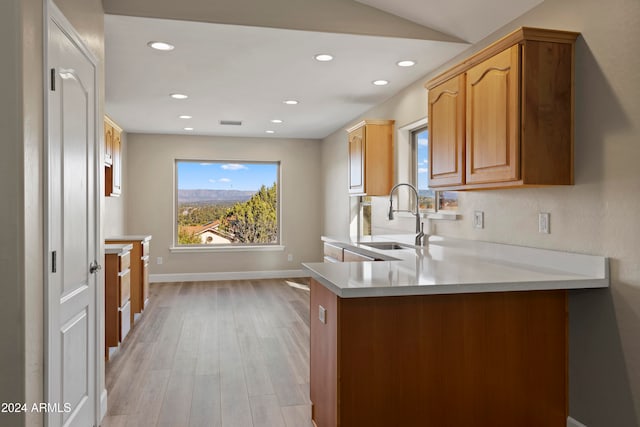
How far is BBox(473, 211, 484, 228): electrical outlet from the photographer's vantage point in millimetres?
3368

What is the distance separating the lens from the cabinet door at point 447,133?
2.97m

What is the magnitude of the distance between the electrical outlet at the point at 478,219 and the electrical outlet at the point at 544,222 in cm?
62

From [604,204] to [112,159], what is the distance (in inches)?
194

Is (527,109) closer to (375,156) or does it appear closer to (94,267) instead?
(94,267)

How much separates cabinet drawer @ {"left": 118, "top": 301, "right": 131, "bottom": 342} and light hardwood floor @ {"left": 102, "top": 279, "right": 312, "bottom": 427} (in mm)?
103

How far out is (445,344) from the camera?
90.7 inches

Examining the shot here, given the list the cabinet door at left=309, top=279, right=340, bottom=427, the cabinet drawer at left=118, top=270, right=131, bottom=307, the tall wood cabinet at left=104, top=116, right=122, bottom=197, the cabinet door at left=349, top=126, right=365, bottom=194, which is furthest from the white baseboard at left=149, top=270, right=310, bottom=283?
the cabinet door at left=309, top=279, right=340, bottom=427

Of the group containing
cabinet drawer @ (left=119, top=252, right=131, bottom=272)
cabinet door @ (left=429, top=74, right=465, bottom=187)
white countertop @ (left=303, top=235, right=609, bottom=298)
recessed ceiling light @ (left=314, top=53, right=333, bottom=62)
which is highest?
recessed ceiling light @ (left=314, top=53, right=333, bottom=62)

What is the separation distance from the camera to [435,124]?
130 inches

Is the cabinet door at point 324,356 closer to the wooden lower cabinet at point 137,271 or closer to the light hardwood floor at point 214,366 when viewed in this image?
the light hardwood floor at point 214,366

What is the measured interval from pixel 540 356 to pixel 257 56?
2.86 metres

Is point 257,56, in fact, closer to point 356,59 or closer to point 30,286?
point 356,59

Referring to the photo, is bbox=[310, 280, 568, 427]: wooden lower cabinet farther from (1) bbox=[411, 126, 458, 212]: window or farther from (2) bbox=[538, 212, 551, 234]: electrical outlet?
(1) bbox=[411, 126, 458, 212]: window

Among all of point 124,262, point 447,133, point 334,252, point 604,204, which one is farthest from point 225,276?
point 604,204
